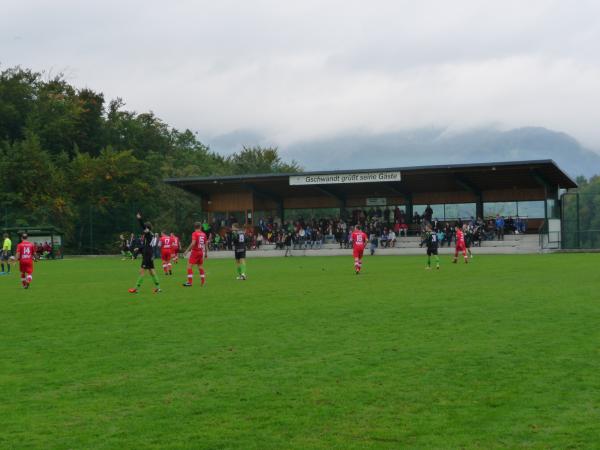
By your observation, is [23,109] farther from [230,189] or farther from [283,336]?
[283,336]

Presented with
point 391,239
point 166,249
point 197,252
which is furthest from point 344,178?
point 197,252

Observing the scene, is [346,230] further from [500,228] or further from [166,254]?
[166,254]

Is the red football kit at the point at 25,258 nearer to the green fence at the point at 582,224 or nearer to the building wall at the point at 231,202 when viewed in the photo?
the green fence at the point at 582,224

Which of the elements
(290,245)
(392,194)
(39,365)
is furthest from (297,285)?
(392,194)

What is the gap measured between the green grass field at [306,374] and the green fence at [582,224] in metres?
36.1

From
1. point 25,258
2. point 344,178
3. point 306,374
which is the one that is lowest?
point 306,374

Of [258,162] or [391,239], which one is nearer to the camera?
[391,239]

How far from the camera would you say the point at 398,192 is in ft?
195

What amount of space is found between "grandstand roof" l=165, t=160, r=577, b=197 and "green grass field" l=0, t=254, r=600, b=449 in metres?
36.1

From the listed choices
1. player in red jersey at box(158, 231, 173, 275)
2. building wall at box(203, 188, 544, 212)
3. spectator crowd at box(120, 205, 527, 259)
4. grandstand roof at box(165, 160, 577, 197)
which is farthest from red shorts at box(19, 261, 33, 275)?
building wall at box(203, 188, 544, 212)

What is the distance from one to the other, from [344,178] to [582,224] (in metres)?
16.2

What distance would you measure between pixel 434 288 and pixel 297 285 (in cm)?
442

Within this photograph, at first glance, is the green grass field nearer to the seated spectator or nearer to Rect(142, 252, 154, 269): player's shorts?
Rect(142, 252, 154, 269): player's shorts

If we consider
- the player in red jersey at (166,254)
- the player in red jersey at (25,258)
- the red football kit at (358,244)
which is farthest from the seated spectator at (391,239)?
the player in red jersey at (25,258)
